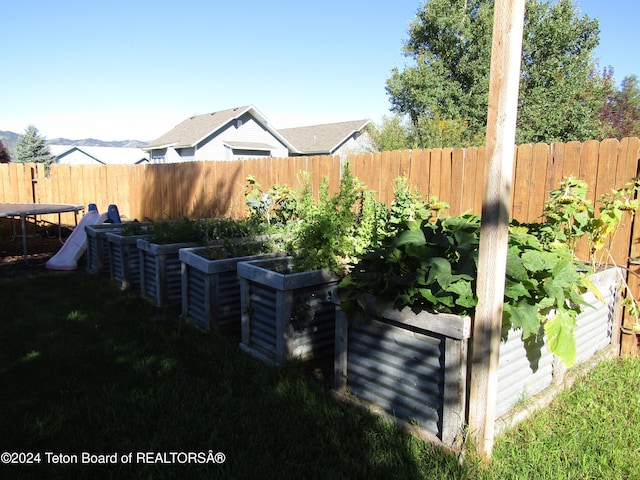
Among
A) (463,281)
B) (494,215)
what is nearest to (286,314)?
(463,281)

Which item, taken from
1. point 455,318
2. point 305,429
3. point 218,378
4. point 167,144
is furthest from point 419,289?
point 167,144

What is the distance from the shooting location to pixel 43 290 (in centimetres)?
582

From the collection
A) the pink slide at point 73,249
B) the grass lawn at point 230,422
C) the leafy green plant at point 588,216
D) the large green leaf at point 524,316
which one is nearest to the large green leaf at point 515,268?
the large green leaf at point 524,316

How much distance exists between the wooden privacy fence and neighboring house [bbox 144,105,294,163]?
11237mm

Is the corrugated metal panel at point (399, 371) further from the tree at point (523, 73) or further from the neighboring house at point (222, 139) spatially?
the neighboring house at point (222, 139)

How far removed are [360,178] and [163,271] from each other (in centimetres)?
283

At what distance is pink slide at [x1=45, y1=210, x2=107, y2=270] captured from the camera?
7262 mm

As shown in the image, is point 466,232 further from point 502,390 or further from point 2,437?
point 2,437

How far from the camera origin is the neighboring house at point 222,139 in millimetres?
24109

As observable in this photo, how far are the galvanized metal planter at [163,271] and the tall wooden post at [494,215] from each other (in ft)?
12.0

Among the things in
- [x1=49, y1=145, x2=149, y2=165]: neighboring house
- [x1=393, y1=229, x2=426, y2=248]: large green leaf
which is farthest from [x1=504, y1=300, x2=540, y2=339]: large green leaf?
[x1=49, y1=145, x2=149, y2=165]: neighboring house

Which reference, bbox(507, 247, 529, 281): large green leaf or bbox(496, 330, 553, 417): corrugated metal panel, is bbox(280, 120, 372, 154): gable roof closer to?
bbox(496, 330, 553, 417): corrugated metal panel

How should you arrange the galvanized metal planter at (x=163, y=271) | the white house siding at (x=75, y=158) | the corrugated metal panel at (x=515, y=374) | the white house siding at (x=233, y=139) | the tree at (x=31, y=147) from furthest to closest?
1. the white house siding at (x=75, y=158)
2. the tree at (x=31, y=147)
3. the white house siding at (x=233, y=139)
4. the galvanized metal planter at (x=163, y=271)
5. the corrugated metal panel at (x=515, y=374)

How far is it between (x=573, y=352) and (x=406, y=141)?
2149cm
